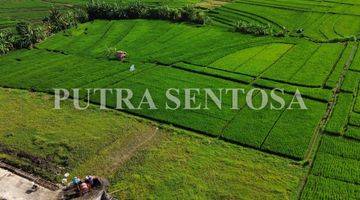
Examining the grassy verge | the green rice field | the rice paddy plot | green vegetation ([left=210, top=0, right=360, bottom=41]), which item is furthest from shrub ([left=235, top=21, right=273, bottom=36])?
the grassy verge

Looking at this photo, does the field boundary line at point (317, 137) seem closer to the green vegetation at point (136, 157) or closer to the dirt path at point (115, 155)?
the green vegetation at point (136, 157)

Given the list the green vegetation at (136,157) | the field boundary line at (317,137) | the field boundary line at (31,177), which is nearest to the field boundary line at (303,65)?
the field boundary line at (317,137)

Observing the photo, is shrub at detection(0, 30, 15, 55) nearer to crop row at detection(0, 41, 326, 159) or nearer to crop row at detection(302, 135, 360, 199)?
crop row at detection(0, 41, 326, 159)

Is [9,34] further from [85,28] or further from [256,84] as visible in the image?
[256,84]

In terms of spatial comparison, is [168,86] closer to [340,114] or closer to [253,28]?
[340,114]

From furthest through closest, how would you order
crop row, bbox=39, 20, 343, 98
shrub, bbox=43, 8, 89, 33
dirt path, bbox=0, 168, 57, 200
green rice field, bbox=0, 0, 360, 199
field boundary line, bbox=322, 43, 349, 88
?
1. shrub, bbox=43, 8, 89, 33
2. crop row, bbox=39, 20, 343, 98
3. field boundary line, bbox=322, 43, 349, 88
4. green rice field, bbox=0, 0, 360, 199
5. dirt path, bbox=0, 168, 57, 200

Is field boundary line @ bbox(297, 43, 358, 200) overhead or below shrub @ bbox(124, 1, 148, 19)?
below

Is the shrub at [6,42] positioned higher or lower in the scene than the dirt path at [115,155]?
higher

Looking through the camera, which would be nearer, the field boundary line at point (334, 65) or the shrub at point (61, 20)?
the field boundary line at point (334, 65)
